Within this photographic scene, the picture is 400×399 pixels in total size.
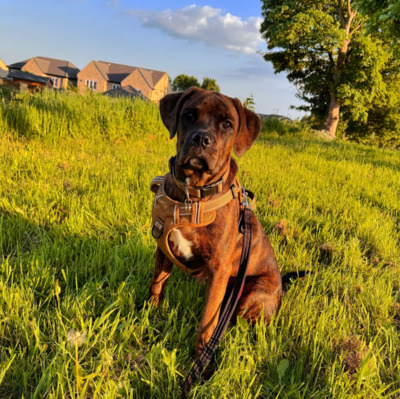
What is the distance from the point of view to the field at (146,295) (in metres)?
1.64

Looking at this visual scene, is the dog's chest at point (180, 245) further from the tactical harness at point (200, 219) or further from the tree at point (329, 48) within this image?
the tree at point (329, 48)

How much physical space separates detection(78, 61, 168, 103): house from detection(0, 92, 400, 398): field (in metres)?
67.7

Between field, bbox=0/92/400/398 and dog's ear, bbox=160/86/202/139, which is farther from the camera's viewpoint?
dog's ear, bbox=160/86/202/139

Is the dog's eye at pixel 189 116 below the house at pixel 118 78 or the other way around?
below

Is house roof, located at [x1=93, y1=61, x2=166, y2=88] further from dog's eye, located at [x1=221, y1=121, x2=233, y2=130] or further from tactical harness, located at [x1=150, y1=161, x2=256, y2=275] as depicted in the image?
tactical harness, located at [x1=150, y1=161, x2=256, y2=275]

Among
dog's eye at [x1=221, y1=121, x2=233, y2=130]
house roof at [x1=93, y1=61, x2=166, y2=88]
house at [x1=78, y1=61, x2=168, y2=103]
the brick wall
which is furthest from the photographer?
house roof at [x1=93, y1=61, x2=166, y2=88]

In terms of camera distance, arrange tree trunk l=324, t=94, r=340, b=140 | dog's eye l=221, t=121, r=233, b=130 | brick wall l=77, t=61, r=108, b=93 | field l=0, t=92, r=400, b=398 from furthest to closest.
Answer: brick wall l=77, t=61, r=108, b=93 → tree trunk l=324, t=94, r=340, b=140 → dog's eye l=221, t=121, r=233, b=130 → field l=0, t=92, r=400, b=398

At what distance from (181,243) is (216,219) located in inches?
10.9

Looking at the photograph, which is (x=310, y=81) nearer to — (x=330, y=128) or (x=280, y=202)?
(x=330, y=128)

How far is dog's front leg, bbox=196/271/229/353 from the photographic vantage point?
71.8 inches

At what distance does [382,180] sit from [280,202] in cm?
330

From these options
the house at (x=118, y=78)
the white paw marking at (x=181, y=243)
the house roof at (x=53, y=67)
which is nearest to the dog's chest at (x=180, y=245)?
the white paw marking at (x=181, y=243)

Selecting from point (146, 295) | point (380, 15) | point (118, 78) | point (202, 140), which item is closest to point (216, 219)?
point (202, 140)

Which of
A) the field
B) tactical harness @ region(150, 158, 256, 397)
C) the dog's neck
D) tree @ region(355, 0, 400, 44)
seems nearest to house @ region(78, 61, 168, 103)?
tree @ region(355, 0, 400, 44)
